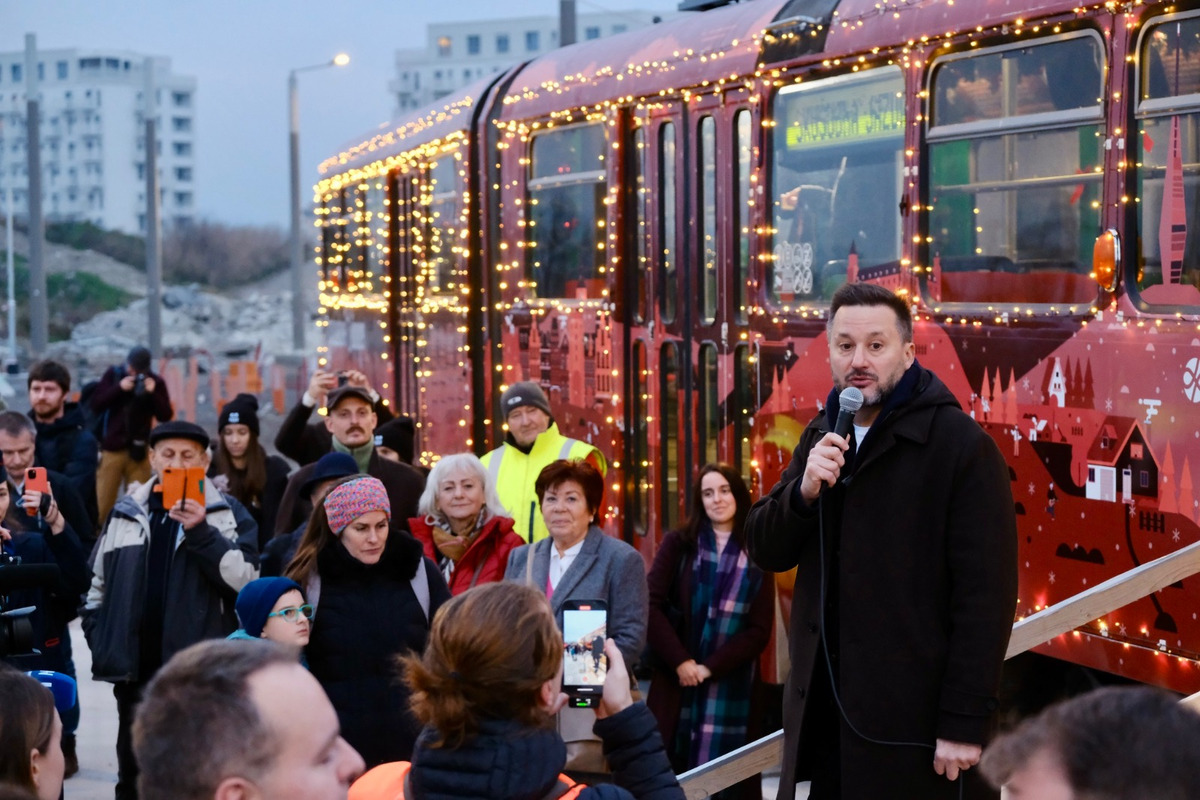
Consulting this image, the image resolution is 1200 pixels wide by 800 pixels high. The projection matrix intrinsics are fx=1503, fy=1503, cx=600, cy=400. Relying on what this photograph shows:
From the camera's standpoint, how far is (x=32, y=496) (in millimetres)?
5758

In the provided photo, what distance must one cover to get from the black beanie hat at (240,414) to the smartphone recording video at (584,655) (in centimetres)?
537

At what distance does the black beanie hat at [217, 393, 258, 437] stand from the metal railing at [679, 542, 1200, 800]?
439 cm

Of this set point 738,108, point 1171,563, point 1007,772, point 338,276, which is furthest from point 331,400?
point 338,276

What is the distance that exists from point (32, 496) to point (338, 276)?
10.7m

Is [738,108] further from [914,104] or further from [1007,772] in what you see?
[1007,772]

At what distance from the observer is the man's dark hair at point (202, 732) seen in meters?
2.06

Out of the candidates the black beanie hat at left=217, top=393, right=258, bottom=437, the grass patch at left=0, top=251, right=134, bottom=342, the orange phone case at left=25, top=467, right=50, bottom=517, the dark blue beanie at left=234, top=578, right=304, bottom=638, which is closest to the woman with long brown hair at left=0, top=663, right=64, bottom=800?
the dark blue beanie at left=234, top=578, right=304, bottom=638

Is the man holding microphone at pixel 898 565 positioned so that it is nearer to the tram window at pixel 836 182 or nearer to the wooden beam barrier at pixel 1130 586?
the wooden beam barrier at pixel 1130 586

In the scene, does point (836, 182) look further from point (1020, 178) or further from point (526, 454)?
point (526, 454)

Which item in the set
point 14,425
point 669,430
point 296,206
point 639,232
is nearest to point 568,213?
point 639,232

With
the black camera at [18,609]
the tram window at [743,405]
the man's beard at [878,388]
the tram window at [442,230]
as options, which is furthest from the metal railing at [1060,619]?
the tram window at [442,230]

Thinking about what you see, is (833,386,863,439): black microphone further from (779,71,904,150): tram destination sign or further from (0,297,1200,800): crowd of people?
(779,71,904,150): tram destination sign

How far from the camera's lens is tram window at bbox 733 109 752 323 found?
743 cm

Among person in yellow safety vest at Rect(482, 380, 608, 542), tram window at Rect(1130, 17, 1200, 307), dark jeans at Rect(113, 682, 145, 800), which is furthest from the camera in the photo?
person in yellow safety vest at Rect(482, 380, 608, 542)
